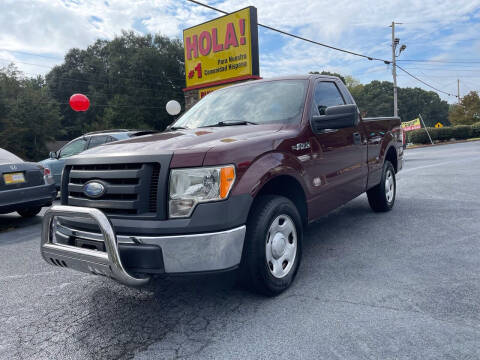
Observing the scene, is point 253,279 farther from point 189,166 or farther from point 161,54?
point 161,54

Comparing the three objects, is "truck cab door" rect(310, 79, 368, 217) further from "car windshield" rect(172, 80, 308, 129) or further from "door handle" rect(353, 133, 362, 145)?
"car windshield" rect(172, 80, 308, 129)

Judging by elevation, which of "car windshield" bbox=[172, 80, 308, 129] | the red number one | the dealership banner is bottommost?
"car windshield" bbox=[172, 80, 308, 129]

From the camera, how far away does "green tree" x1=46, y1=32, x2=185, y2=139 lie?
1764 inches

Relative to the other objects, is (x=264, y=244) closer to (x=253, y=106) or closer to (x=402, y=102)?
(x=253, y=106)

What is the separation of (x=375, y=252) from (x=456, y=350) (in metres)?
1.81

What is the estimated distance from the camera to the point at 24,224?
6.67m

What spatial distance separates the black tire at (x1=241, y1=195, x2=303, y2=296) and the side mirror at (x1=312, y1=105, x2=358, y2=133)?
35.5 inches

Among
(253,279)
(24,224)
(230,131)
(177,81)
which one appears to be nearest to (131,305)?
(253,279)

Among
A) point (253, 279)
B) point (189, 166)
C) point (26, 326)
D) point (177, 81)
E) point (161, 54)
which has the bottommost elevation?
point (26, 326)

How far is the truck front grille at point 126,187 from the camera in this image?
248cm

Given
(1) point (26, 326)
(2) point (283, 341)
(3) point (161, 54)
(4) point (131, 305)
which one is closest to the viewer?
(2) point (283, 341)

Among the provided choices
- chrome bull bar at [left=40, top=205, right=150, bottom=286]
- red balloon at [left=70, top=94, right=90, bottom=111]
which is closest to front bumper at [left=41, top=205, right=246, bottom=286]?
chrome bull bar at [left=40, top=205, right=150, bottom=286]

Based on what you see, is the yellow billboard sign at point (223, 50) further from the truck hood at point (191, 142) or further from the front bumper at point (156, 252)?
the front bumper at point (156, 252)

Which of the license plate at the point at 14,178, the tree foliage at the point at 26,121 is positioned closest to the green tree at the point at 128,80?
the tree foliage at the point at 26,121
